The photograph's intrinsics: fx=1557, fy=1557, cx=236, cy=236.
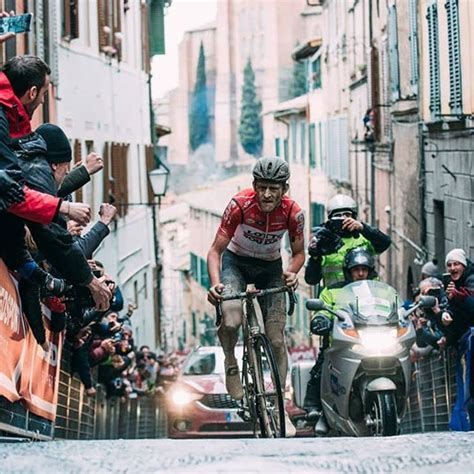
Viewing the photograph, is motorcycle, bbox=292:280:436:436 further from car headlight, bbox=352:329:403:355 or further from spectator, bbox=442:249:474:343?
spectator, bbox=442:249:474:343

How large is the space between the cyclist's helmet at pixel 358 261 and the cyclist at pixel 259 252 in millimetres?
997

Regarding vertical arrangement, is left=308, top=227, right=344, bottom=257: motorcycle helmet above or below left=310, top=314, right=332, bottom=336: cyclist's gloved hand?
above

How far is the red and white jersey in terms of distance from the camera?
1027 cm

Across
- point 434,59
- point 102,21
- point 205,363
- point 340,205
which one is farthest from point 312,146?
point 340,205

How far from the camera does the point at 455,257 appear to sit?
1262 cm

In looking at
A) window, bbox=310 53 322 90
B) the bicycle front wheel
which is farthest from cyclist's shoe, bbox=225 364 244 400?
window, bbox=310 53 322 90

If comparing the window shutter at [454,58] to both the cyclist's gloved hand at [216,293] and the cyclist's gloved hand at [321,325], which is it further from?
the cyclist's gloved hand at [216,293]

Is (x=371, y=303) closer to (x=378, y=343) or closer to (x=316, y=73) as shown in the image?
(x=378, y=343)

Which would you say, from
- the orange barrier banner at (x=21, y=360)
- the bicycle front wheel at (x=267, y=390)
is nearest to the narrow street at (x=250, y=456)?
the orange barrier banner at (x=21, y=360)

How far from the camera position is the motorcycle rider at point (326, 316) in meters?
11.2

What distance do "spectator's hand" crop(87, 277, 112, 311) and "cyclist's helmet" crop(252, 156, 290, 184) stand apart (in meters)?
1.74

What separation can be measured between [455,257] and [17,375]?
5.48 m

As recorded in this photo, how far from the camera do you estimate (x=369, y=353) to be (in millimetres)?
10766

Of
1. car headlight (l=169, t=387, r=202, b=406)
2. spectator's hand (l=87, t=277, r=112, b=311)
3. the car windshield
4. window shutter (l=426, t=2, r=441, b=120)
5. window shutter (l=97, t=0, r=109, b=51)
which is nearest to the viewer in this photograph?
spectator's hand (l=87, t=277, r=112, b=311)
